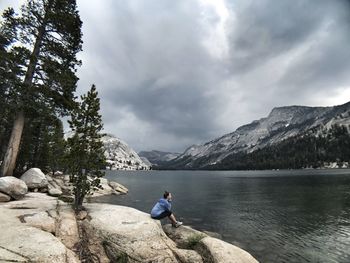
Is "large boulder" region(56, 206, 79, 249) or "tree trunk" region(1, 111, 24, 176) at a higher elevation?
"tree trunk" region(1, 111, 24, 176)

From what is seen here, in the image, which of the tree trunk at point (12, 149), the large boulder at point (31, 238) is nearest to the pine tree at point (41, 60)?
the tree trunk at point (12, 149)

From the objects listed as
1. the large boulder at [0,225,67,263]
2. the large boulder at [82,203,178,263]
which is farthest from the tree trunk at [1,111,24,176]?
the large boulder at [0,225,67,263]

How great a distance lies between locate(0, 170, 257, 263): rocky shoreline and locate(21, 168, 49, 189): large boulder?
1406 cm

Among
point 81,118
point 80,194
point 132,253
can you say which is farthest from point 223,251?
point 81,118

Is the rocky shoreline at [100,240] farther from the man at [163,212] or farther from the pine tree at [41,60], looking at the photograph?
the pine tree at [41,60]

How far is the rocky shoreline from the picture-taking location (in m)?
13.0

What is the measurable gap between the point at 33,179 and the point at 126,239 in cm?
2250

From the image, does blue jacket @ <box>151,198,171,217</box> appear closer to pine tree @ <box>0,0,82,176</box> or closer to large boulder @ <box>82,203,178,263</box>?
large boulder @ <box>82,203,178,263</box>

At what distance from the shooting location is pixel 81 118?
74.6 ft

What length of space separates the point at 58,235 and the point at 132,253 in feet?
16.2

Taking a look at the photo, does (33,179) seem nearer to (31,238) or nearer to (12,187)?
(12,187)

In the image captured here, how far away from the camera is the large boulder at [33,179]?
31647 mm

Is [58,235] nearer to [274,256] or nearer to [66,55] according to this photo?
[274,256]

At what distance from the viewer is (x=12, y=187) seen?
2269 cm
